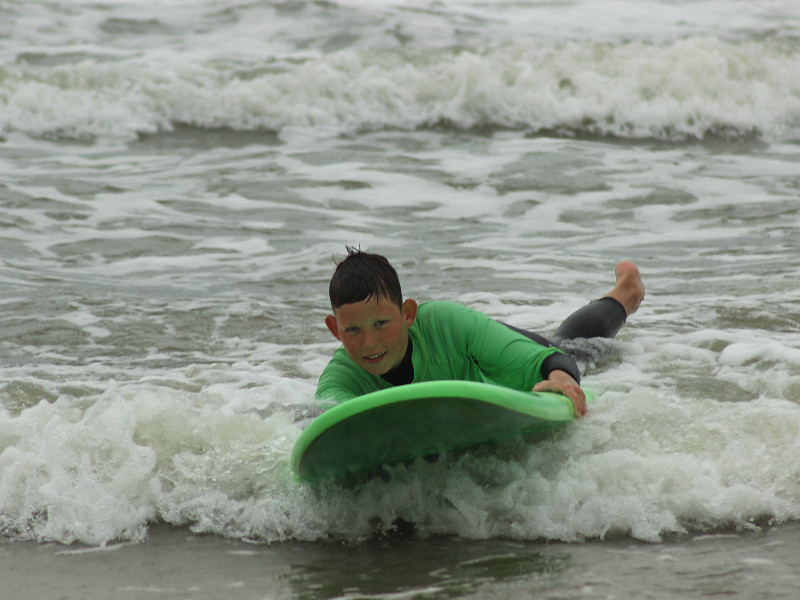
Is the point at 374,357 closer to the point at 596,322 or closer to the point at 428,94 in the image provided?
the point at 596,322

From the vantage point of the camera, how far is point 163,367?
4.80 m

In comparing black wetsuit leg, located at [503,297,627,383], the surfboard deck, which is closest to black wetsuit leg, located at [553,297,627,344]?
black wetsuit leg, located at [503,297,627,383]

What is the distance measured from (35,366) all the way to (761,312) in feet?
12.3

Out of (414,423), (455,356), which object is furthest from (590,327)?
(414,423)

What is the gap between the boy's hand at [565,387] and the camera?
3170 millimetres

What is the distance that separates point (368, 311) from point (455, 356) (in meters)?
0.47

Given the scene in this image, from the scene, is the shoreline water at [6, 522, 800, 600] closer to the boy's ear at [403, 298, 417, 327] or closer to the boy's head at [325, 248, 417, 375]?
the boy's head at [325, 248, 417, 375]

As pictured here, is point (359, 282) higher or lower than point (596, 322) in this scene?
higher

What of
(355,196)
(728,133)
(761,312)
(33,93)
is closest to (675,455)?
(761,312)

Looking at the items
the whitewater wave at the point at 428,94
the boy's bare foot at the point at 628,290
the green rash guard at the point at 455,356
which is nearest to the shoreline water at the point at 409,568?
the green rash guard at the point at 455,356

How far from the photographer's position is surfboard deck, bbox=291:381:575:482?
268cm

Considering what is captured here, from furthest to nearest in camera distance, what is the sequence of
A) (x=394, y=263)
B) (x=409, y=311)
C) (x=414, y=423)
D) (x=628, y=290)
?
(x=394, y=263)
(x=628, y=290)
(x=409, y=311)
(x=414, y=423)

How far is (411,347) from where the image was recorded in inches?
133

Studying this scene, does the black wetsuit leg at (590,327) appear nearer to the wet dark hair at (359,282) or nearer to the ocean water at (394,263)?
the ocean water at (394,263)
